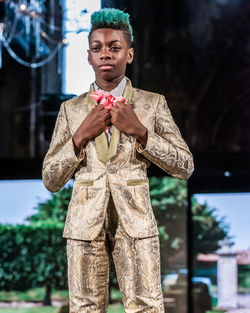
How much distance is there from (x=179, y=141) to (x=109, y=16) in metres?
0.55

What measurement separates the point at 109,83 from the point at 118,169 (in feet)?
1.14

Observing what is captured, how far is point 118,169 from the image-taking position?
2305mm

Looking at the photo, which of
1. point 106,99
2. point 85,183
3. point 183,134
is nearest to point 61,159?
point 85,183

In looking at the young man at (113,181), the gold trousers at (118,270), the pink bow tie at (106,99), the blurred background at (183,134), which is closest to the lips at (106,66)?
the young man at (113,181)

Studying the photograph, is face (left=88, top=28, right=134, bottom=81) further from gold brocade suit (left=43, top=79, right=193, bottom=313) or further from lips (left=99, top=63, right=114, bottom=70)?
gold brocade suit (left=43, top=79, right=193, bottom=313)

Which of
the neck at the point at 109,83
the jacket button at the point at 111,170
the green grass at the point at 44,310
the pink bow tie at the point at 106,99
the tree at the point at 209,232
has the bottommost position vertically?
the green grass at the point at 44,310

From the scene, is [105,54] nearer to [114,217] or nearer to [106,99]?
[106,99]

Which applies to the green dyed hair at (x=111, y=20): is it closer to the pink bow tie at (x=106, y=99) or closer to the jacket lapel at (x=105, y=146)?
the pink bow tie at (x=106, y=99)

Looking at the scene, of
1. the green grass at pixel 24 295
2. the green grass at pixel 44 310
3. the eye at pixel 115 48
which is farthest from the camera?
the green grass at pixel 24 295

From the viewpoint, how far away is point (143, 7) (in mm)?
4164

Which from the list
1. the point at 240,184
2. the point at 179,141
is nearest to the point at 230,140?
the point at 240,184

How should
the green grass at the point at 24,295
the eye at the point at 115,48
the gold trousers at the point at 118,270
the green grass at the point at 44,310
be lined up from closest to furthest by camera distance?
1. the gold trousers at the point at 118,270
2. the eye at the point at 115,48
3. the green grass at the point at 44,310
4. the green grass at the point at 24,295

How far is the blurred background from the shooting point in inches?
155

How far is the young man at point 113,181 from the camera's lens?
2252 mm
